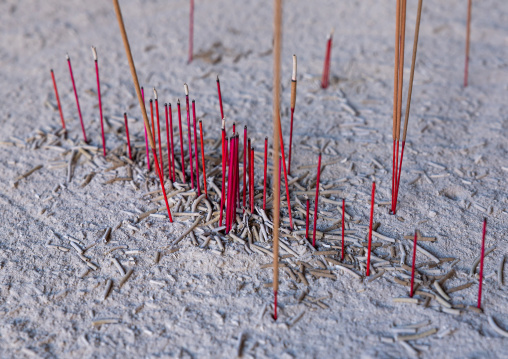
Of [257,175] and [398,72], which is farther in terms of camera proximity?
[257,175]

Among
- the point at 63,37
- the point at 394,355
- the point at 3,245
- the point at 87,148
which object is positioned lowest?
the point at 394,355

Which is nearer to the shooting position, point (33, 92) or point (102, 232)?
point (102, 232)

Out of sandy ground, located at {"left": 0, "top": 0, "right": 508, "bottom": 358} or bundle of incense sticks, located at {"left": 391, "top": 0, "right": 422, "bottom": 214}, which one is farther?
bundle of incense sticks, located at {"left": 391, "top": 0, "right": 422, "bottom": 214}

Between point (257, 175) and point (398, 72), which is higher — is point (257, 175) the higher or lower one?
the lower one

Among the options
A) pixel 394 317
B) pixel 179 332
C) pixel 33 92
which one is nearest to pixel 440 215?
pixel 394 317

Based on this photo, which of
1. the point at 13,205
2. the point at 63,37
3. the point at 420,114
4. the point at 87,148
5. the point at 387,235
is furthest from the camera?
the point at 63,37

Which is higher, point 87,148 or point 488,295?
point 87,148

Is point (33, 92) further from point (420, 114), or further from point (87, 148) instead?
point (420, 114)

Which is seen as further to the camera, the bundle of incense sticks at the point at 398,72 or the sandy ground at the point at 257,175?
the bundle of incense sticks at the point at 398,72
